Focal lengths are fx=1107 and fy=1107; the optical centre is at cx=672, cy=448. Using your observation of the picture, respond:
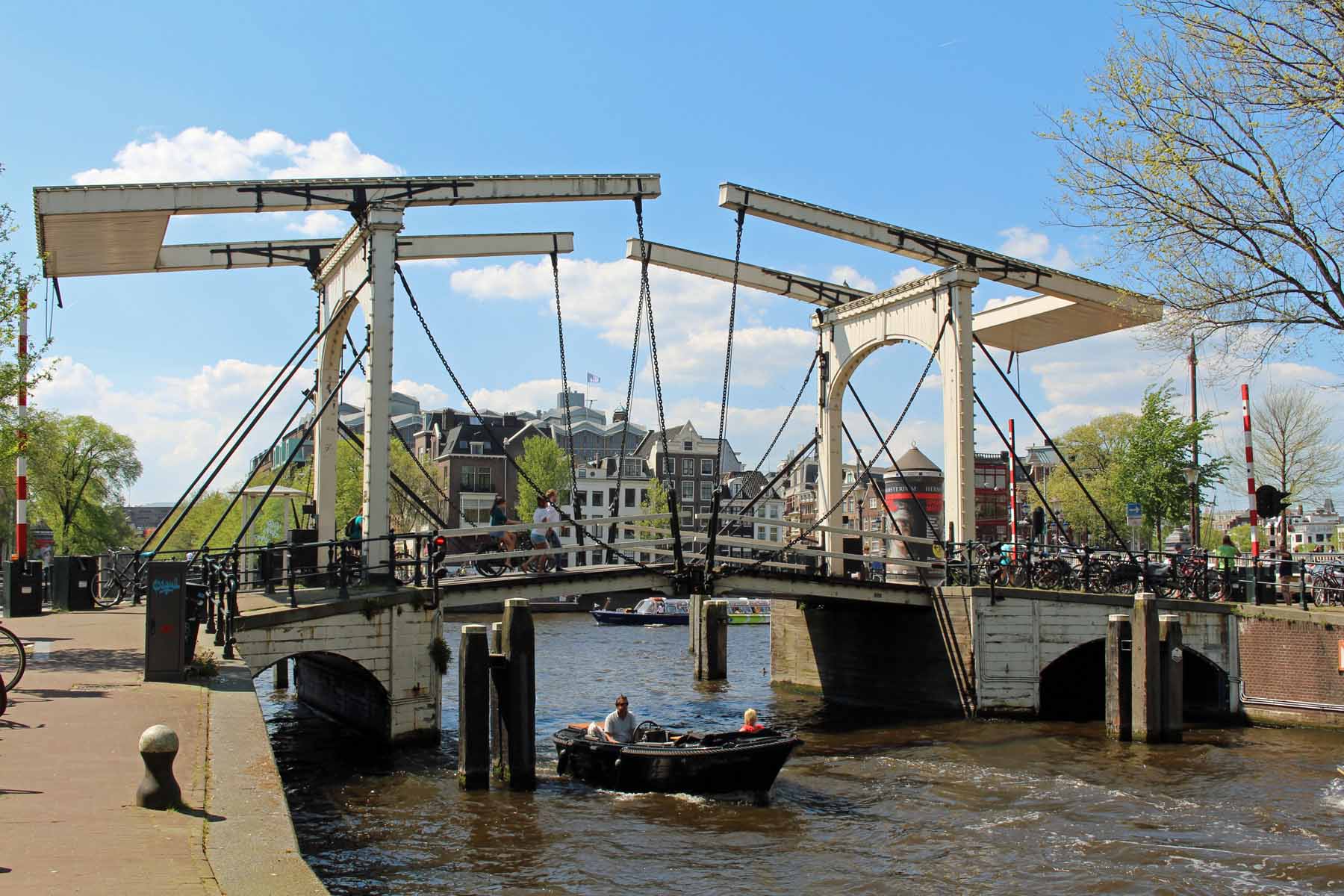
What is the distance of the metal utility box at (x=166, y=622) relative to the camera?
1052 centimetres

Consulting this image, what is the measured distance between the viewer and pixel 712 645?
3042 cm

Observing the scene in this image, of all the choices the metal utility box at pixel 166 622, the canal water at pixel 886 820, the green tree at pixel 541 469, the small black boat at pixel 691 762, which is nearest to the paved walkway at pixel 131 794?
the metal utility box at pixel 166 622

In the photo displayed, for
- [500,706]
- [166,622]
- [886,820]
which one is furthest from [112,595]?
[886,820]

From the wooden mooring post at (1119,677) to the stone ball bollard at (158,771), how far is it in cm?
1647

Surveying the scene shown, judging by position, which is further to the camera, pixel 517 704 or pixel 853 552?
pixel 853 552

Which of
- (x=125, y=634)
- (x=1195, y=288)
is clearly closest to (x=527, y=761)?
(x=125, y=634)

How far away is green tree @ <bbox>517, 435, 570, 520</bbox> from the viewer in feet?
226

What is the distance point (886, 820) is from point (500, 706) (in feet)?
16.9

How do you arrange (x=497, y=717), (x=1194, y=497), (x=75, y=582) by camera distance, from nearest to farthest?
1. (x=497, y=717)
2. (x=75, y=582)
3. (x=1194, y=497)

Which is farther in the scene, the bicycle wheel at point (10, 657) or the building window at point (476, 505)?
the building window at point (476, 505)

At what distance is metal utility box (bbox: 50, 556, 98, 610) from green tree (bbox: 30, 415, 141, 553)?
37.9 m

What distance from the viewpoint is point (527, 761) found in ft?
47.9

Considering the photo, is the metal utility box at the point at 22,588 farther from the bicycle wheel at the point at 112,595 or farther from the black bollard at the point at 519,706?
the black bollard at the point at 519,706

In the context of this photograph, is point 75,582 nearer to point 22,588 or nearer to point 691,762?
point 22,588
